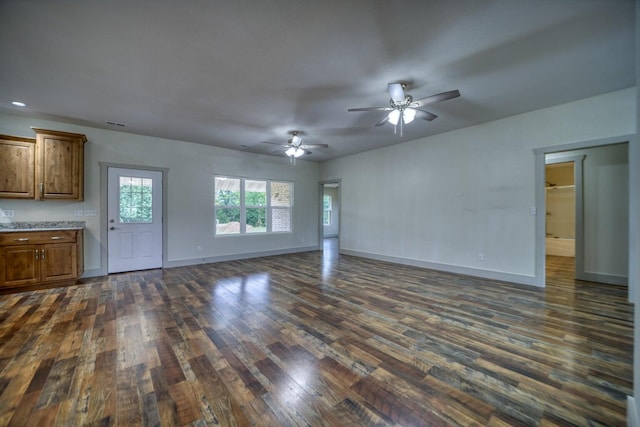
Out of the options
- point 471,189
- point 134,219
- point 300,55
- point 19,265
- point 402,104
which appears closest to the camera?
point 300,55

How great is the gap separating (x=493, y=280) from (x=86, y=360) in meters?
5.58

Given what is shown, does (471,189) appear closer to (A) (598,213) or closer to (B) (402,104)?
(A) (598,213)

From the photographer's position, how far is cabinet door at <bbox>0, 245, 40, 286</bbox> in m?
3.75

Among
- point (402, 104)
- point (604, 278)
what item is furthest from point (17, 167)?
point (604, 278)

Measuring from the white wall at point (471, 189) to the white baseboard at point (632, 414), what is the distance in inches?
119

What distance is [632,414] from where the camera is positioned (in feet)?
4.63

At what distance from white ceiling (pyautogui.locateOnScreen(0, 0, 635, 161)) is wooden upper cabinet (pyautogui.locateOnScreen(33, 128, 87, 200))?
391 millimetres

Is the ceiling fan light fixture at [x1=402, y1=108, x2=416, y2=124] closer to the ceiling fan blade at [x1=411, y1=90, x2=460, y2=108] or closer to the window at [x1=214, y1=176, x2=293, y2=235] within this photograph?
the ceiling fan blade at [x1=411, y1=90, x2=460, y2=108]

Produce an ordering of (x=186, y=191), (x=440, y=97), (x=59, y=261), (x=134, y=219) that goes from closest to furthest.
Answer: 1. (x=440, y=97)
2. (x=59, y=261)
3. (x=134, y=219)
4. (x=186, y=191)

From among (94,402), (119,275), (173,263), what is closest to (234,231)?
(173,263)

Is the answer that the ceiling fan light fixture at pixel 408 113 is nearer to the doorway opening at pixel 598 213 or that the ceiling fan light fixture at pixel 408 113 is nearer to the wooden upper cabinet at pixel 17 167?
the doorway opening at pixel 598 213

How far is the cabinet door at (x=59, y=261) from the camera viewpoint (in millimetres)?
4020

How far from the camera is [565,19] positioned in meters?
2.09

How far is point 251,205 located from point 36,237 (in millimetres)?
3974
